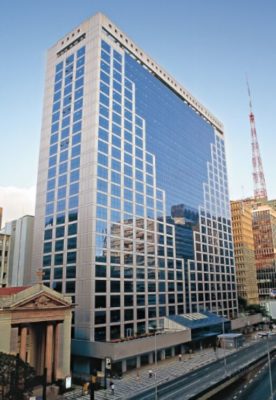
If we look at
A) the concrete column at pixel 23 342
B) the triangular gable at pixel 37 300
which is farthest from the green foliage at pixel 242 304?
the concrete column at pixel 23 342

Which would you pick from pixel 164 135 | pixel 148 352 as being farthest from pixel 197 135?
pixel 148 352

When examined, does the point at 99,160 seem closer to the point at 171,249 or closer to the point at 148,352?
the point at 171,249

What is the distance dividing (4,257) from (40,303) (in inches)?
2252

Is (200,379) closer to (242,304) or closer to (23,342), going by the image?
(23,342)

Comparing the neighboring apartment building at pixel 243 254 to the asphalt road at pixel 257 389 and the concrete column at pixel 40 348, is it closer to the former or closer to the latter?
the asphalt road at pixel 257 389

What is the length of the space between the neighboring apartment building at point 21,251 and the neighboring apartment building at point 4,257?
136cm

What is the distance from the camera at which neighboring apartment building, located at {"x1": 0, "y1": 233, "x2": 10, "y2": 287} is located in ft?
376

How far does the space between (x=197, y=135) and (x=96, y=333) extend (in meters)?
100.0

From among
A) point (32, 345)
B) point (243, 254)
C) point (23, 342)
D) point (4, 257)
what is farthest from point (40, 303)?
point (243, 254)

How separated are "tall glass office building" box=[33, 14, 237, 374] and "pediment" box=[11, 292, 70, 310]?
1293 cm

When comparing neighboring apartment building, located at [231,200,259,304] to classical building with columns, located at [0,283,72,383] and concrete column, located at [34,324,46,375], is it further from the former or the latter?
concrete column, located at [34,324,46,375]

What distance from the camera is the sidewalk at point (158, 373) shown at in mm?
61350

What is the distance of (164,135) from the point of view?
127 meters

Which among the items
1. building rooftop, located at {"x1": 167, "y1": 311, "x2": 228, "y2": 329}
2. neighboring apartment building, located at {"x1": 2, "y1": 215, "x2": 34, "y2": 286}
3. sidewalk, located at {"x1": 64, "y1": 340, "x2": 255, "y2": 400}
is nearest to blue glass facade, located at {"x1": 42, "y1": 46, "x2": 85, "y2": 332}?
neighboring apartment building, located at {"x1": 2, "y1": 215, "x2": 34, "y2": 286}
